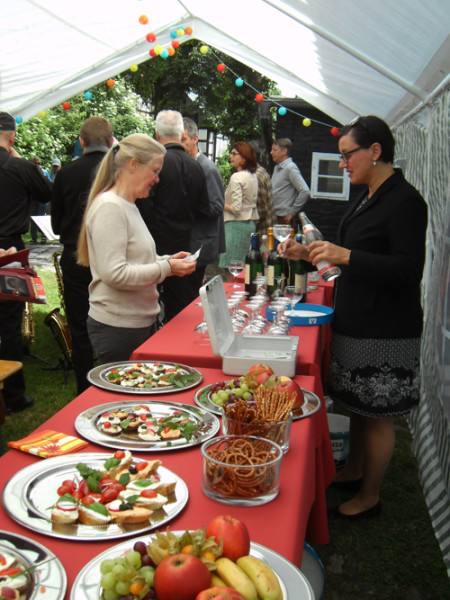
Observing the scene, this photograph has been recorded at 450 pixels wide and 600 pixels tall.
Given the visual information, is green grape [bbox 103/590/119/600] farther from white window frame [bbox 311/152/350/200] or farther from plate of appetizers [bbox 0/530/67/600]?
white window frame [bbox 311/152/350/200]

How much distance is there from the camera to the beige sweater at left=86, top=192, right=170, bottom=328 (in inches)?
96.6

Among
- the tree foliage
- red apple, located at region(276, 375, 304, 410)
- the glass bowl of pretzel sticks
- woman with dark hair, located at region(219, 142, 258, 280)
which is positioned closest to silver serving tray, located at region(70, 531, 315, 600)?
the glass bowl of pretzel sticks

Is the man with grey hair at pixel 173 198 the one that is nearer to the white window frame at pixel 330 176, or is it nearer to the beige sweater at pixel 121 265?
the beige sweater at pixel 121 265

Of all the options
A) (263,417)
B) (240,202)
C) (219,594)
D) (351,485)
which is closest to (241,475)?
(263,417)

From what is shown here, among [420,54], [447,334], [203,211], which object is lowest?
[447,334]

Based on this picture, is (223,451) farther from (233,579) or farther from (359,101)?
(359,101)

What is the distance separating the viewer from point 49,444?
1.44 meters

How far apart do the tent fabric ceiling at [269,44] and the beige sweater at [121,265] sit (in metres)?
1.61

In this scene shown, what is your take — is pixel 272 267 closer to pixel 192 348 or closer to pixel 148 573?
pixel 192 348

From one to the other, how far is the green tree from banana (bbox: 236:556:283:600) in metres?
15.5

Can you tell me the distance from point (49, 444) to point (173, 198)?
3067mm

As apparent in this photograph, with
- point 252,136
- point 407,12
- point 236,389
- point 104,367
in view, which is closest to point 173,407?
point 236,389

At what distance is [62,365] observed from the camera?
4.89 metres

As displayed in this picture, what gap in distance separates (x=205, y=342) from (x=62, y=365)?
9.05 ft
